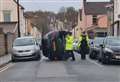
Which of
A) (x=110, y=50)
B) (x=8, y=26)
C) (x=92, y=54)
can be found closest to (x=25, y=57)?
(x=92, y=54)

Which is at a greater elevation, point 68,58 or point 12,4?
point 12,4

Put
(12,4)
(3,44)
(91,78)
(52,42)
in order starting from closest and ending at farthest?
(91,78), (52,42), (3,44), (12,4)

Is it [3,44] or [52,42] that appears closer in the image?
[52,42]

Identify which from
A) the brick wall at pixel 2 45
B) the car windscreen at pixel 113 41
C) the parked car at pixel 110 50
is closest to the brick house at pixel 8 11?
the brick wall at pixel 2 45

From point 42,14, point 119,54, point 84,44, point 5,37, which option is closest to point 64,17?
point 42,14

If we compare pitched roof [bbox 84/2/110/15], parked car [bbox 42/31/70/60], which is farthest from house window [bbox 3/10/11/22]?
parked car [bbox 42/31/70/60]

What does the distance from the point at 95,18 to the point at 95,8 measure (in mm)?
2136

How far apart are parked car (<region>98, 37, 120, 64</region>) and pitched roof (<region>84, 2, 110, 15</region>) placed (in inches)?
2269

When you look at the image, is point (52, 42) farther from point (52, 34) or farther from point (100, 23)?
point (100, 23)

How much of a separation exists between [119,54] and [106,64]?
3.76 feet

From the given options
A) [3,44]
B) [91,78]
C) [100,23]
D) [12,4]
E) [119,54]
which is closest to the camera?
[91,78]

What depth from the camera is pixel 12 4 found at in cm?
7100

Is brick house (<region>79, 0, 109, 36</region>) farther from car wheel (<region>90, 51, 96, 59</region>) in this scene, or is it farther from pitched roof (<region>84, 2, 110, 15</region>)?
car wheel (<region>90, 51, 96, 59</region>)

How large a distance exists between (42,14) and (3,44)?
2749 inches
